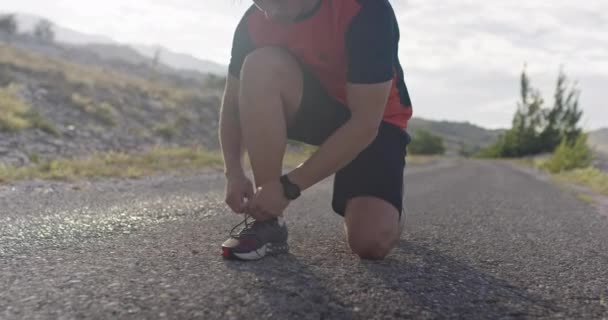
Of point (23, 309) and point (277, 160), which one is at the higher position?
point (277, 160)

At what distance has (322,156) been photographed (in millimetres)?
1813

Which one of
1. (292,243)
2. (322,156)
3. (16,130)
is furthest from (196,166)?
(322,156)

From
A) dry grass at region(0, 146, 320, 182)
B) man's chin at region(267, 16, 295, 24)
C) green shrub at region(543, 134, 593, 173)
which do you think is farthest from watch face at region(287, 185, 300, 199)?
green shrub at region(543, 134, 593, 173)

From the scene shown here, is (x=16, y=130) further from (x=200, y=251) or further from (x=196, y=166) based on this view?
(x=200, y=251)

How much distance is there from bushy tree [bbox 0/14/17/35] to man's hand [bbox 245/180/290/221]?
49.9 metres

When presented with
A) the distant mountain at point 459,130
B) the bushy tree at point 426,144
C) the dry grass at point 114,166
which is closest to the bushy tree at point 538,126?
the bushy tree at point 426,144

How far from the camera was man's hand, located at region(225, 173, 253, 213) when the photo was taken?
78.5 inches

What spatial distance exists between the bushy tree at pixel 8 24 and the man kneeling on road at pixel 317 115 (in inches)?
1951

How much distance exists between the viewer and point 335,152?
5.93 feet

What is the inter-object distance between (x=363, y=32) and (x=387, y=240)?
833 millimetres

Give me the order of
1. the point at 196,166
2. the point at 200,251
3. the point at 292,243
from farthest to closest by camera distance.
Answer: the point at 196,166, the point at 292,243, the point at 200,251

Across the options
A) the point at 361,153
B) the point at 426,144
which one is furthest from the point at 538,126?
the point at 361,153

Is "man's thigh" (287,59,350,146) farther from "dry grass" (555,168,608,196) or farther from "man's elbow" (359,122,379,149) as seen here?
"dry grass" (555,168,608,196)

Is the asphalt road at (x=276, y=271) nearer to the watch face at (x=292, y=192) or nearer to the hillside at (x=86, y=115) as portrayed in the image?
the watch face at (x=292, y=192)
